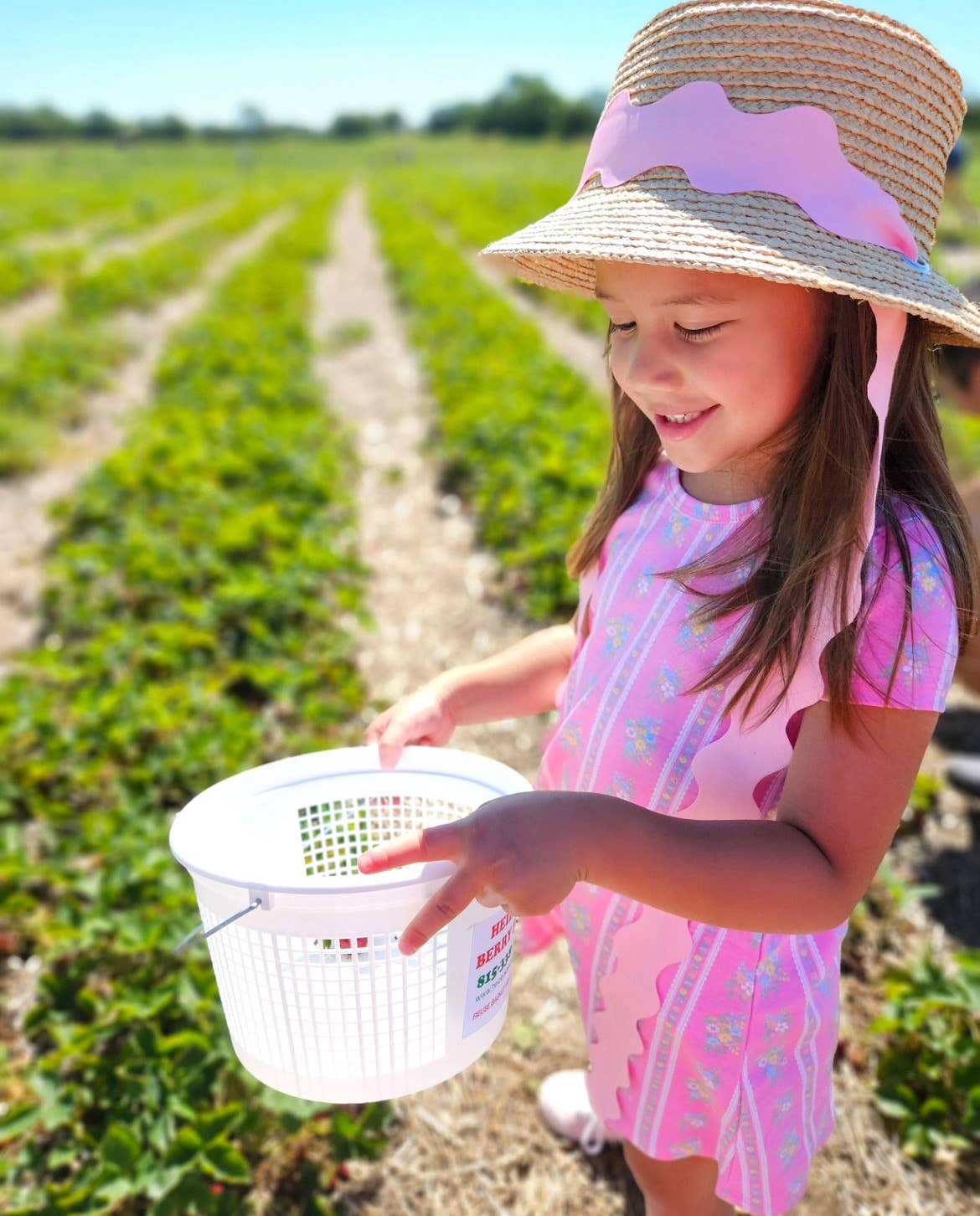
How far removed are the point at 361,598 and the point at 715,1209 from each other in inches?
124

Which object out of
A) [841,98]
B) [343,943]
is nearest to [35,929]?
[343,943]

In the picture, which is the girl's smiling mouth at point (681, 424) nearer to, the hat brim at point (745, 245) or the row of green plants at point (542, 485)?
the hat brim at point (745, 245)

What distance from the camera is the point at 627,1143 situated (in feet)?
5.42

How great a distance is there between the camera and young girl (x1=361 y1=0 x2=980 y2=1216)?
3.80 feet

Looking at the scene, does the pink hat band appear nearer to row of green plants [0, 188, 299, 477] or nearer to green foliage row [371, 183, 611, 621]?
green foliage row [371, 183, 611, 621]

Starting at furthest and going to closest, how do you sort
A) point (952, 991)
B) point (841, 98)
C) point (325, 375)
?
point (325, 375) → point (952, 991) → point (841, 98)

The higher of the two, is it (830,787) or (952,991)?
(830,787)

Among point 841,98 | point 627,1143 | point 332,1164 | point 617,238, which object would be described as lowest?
point 332,1164

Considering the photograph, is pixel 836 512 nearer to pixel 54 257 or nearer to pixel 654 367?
pixel 654 367

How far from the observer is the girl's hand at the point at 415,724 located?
5.00ft

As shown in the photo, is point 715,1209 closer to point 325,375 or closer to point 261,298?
point 325,375

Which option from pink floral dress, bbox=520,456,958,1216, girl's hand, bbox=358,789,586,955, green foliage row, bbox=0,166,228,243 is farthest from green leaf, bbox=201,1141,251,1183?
green foliage row, bbox=0,166,228,243

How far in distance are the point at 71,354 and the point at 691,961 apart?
8662 mm

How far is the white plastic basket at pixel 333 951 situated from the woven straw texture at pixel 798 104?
2.28 feet
